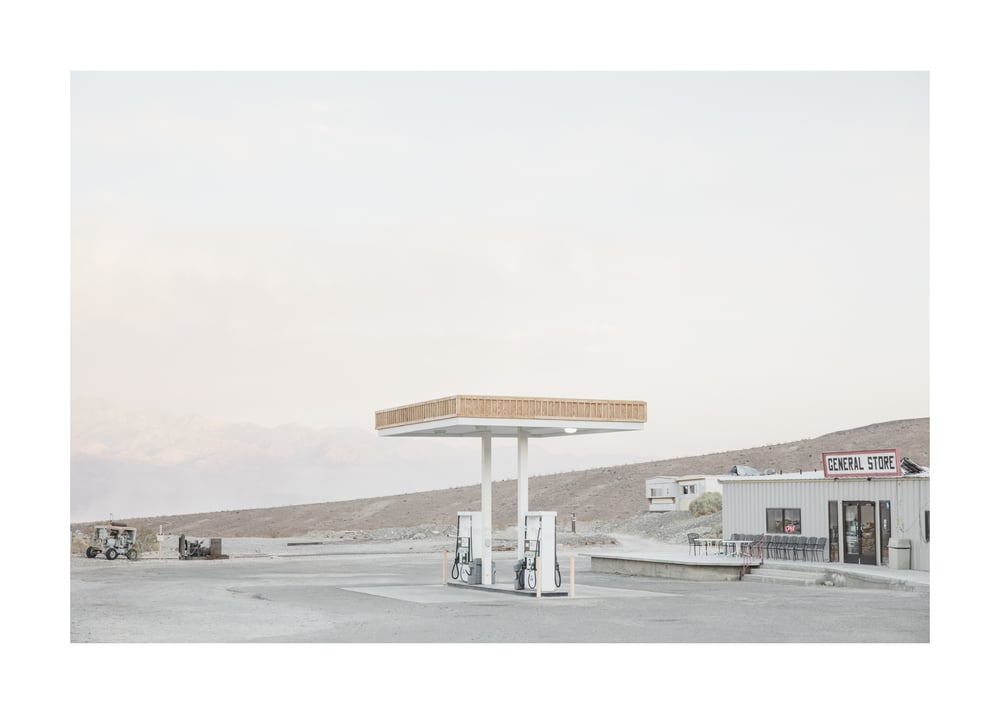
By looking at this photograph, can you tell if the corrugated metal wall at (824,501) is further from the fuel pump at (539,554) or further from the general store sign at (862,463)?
the fuel pump at (539,554)

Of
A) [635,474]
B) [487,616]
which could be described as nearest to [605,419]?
[487,616]

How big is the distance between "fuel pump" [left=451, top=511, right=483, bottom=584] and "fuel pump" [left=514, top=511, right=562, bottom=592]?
1.77 metres

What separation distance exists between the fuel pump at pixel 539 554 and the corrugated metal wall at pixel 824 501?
34.0ft

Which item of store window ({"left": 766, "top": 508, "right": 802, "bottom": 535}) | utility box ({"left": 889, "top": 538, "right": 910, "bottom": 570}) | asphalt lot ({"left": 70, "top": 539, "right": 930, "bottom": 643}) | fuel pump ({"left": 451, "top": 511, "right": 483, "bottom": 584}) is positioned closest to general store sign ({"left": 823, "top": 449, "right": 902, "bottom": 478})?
store window ({"left": 766, "top": 508, "right": 802, "bottom": 535})

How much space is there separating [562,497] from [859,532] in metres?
71.7

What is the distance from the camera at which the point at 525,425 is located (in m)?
22.5

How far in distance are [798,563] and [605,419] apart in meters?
9.56

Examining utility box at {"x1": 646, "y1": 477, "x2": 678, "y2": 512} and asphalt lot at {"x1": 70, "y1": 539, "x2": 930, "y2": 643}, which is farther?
utility box at {"x1": 646, "y1": 477, "x2": 678, "y2": 512}

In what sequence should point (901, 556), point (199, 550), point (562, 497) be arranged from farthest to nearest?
point (562, 497)
point (199, 550)
point (901, 556)

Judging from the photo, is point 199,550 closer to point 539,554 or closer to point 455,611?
point 539,554

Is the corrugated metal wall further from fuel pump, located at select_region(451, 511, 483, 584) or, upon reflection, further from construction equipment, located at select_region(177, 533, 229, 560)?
construction equipment, located at select_region(177, 533, 229, 560)

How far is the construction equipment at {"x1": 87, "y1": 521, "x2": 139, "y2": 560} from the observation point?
36844 mm

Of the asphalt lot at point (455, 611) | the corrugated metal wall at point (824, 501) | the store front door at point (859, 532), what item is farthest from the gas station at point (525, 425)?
the store front door at point (859, 532)

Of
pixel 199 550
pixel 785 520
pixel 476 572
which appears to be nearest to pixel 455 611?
pixel 476 572
